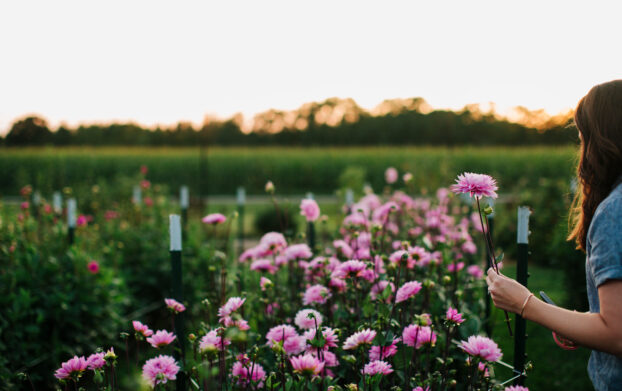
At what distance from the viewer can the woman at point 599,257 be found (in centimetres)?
100

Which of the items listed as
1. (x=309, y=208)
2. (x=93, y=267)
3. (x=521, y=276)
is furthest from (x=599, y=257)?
(x=93, y=267)

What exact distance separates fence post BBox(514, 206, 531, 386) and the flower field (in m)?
0.21

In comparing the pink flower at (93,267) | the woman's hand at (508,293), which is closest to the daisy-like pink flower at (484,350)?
the woman's hand at (508,293)

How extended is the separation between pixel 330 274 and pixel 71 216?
7.15 ft

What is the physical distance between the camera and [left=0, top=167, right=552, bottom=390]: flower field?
4.56 feet

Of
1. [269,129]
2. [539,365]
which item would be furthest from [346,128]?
[539,365]

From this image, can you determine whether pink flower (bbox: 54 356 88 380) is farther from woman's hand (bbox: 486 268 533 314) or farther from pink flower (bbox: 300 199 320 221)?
pink flower (bbox: 300 199 320 221)

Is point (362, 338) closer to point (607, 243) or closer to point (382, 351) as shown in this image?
point (382, 351)

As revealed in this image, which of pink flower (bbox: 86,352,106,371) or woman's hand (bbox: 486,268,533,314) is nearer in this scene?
woman's hand (bbox: 486,268,533,314)

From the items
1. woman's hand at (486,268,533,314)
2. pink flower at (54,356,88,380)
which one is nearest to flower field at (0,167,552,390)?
pink flower at (54,356,88,380)

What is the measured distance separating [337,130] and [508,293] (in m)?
36.9

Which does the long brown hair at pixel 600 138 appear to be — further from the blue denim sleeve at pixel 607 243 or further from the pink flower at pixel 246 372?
the pink flower at pixel 246 372

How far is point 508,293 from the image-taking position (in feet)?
3.78

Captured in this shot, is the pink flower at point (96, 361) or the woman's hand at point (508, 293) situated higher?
the woman's hand at point (508, 293)
